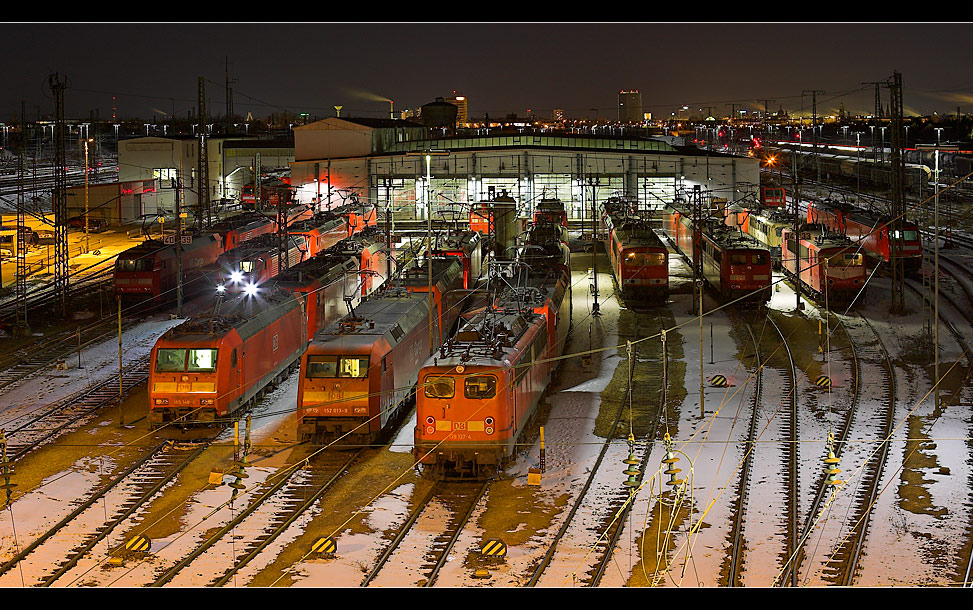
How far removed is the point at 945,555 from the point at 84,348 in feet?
92.4

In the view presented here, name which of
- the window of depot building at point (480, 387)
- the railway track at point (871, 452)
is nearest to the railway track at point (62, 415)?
the window of depot building at point (480, 387)

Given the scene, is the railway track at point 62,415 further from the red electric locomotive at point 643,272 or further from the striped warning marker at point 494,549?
the red electric locomotive at point 643,272

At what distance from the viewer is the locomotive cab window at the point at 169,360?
25797mm

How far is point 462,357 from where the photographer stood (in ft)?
74.0

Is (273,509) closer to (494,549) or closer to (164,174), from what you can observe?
(494,549)

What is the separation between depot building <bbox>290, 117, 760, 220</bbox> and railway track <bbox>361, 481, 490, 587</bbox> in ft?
174

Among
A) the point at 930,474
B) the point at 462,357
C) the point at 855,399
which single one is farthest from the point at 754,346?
the point at 462,357

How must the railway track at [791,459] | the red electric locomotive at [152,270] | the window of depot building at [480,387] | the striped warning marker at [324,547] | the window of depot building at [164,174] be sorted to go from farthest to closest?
the window of depot building at [164,174] < the red electric locomotive at [152,270] < the window of depot building at [480,387] < the striped warning marker at [324,547] < the railway track at [791,459]

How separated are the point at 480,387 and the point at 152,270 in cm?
2476

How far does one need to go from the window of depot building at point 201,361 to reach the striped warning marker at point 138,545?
22.7 feet

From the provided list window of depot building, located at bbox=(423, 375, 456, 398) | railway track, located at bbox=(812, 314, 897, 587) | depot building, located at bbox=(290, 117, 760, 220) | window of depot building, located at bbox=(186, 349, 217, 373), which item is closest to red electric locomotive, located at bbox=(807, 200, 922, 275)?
railway track, located at bbox=(812, 314, 897, 587)

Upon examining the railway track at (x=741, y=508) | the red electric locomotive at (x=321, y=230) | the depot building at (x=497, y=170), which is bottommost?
the railway track at (x=741, y=508)

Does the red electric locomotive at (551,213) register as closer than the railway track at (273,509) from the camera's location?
No

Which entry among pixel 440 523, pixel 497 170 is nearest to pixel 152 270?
pixel 440 523
